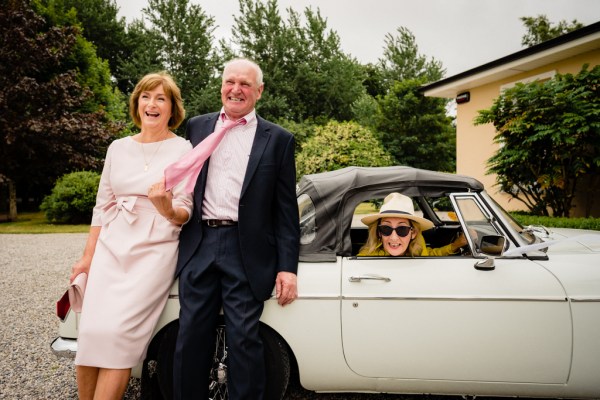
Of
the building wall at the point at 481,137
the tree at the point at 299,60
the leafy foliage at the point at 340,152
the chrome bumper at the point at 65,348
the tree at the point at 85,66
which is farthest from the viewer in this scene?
the tree at the point at 299,60

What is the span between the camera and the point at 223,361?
2555 millimetres

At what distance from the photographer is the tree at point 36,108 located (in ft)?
50.5

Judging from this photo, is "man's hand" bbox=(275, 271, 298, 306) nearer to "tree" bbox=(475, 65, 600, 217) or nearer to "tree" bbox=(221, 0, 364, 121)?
"tree" bbox=(475, 65, 600, 217)

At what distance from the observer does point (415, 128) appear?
24094 mm

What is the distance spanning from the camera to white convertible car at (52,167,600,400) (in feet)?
7.97

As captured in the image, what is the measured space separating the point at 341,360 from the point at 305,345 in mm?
242

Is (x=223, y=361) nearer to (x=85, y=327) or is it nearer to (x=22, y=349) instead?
(x=85, y=327)

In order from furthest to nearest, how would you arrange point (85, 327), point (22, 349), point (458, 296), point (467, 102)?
1. point (467, 102)
2. point (22, 349)
3. point (458, 296)
4. point (85, 327)

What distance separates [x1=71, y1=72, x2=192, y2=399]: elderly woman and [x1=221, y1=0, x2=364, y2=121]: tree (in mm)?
25313

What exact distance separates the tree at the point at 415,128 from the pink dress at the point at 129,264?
22381 millimetres

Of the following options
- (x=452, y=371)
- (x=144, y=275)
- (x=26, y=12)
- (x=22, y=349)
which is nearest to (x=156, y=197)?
(x=144, y=275)

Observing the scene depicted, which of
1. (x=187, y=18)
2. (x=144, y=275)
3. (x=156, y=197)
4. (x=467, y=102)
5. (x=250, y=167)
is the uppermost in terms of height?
(x=187, y=18)

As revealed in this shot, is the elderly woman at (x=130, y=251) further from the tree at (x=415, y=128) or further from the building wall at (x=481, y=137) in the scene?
the tree at (x=415, y=128)


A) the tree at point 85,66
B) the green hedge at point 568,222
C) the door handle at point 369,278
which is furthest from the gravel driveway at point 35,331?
the tree at point 85,66
